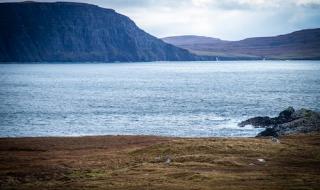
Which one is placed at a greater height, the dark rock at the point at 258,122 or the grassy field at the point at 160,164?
the grassy field at the point at 160,164

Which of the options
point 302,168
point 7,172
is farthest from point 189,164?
point 7,172

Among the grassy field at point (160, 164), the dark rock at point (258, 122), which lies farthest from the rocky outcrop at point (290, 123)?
the grassy field at point (160, 164)

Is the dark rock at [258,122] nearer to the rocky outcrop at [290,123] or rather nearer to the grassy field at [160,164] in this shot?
the rocky outcrop at [290,123]

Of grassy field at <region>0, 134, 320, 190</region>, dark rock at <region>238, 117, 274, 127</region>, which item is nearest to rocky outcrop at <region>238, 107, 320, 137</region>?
dark rock at <region>238, 117, 274, 127</region>

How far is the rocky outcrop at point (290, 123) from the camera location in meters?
73.2

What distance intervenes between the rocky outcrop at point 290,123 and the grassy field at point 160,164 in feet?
26.0

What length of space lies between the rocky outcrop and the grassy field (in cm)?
794

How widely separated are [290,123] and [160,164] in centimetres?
3965

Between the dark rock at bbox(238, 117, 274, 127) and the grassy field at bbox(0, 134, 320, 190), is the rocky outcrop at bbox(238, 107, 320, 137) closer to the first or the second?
the dark rock at bbox(238, 117, 274, 127)

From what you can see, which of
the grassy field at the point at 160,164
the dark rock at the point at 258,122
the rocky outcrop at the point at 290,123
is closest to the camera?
the grassy field at the point at 160,164

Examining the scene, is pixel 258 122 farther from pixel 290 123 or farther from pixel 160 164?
pixel 160 164

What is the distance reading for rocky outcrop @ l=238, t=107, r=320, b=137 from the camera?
240 ft

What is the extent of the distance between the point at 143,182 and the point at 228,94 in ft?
376

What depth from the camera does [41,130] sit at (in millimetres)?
80500
